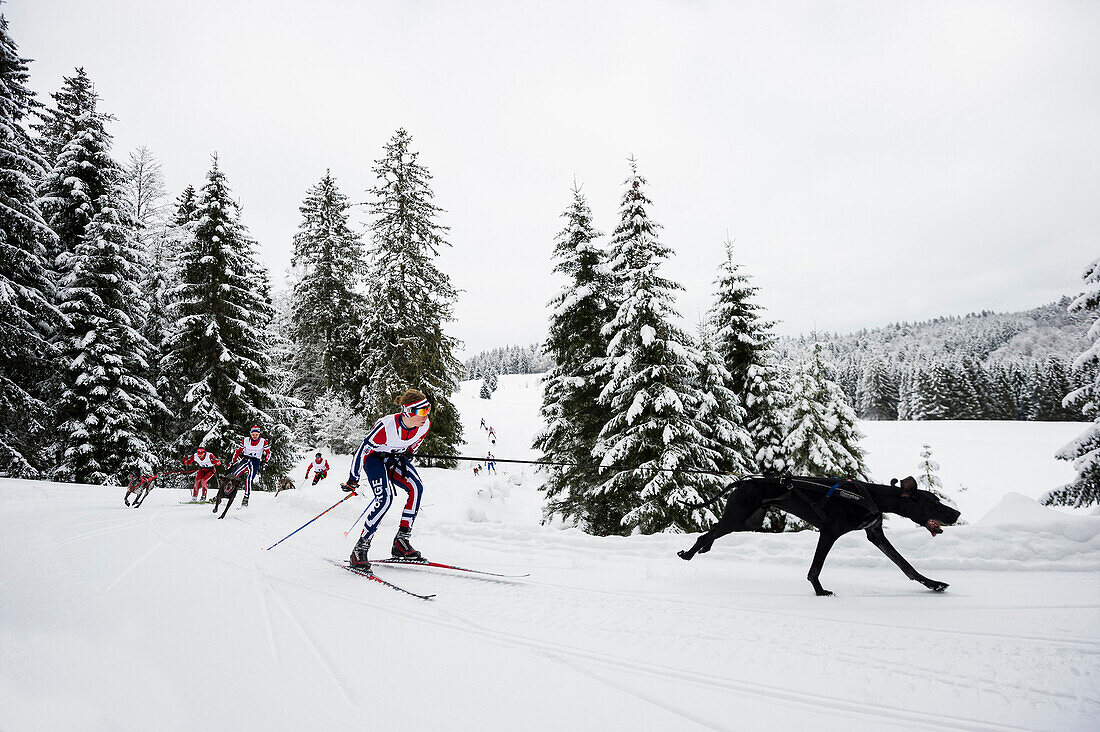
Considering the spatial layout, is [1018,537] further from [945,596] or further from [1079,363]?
[1079,363]

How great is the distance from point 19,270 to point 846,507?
74.6ft

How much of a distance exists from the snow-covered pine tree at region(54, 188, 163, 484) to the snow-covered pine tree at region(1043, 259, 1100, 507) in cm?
2524

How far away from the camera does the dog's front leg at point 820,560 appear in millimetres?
4879

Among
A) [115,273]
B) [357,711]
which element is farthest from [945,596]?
[115,273]

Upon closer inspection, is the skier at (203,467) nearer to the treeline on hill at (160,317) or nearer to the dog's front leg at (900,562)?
the treeline on hill at (160,317)

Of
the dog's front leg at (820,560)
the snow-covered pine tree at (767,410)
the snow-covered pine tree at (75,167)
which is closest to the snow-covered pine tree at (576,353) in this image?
the snow-covered pine tree at (767,410)

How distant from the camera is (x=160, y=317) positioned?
893 inches

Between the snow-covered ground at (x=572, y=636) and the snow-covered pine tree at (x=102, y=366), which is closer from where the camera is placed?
the snow-covered ground at (x=572, y=636)

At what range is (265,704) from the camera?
2881mm

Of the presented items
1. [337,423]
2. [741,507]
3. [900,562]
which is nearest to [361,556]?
[741,507]

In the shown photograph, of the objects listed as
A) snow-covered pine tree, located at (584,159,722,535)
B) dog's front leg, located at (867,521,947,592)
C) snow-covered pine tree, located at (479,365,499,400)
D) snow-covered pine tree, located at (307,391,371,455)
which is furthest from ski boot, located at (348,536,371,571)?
snow-covered pine tree, located at (479,365,499,400)

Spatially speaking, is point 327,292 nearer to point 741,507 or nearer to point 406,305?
point 406,305

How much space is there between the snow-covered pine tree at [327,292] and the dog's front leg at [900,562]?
2355 cm

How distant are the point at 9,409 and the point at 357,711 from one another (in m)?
19.3
